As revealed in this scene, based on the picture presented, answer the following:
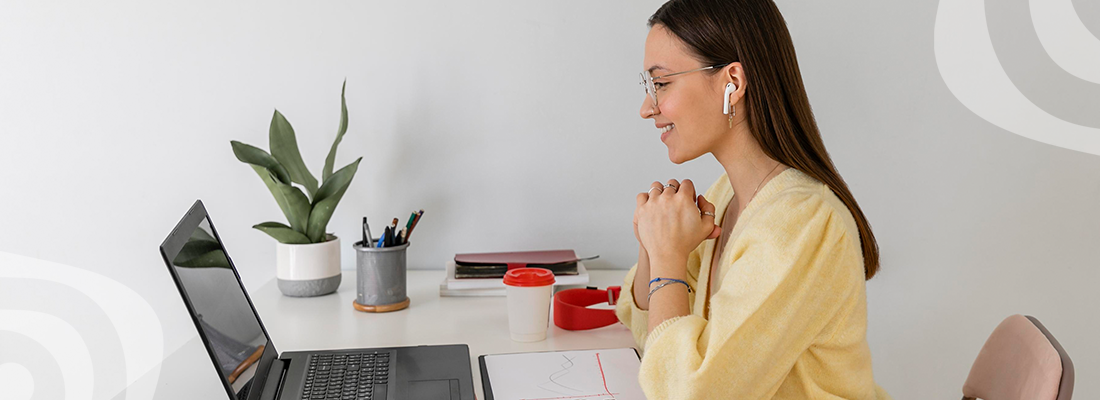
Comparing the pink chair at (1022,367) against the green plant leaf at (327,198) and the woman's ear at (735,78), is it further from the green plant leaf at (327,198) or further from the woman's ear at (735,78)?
the green plant leaf at (327,198)

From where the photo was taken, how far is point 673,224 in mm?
958

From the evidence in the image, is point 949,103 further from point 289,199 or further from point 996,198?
point 289,199

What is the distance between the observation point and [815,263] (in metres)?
0.81

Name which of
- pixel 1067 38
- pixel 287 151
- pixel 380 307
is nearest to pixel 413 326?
pixel 380 307

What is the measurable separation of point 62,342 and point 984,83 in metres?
2.05

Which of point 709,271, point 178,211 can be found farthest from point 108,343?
point 709,271

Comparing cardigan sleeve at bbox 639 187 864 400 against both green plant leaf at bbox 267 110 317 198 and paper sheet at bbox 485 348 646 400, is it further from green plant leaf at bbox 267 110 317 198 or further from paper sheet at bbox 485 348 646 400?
green plant leaf at bbox 267 110 317 198

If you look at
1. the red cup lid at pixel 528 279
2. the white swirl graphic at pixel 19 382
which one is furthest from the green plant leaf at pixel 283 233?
the white swirl graphic at pixel 19 382

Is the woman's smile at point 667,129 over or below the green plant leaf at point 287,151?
over

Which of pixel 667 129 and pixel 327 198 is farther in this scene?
pixel 327 198

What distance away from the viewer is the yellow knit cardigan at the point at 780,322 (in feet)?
2.63

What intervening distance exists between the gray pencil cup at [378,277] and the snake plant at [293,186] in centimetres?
14

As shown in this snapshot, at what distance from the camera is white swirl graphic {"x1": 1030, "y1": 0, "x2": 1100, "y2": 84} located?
1550mm

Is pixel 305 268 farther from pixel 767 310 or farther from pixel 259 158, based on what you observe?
pixel 767 310
